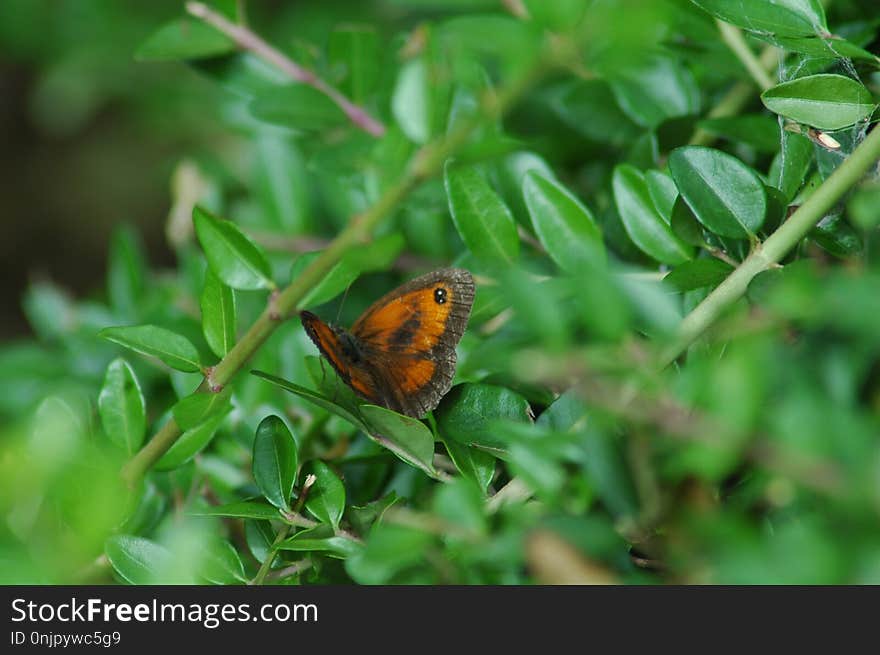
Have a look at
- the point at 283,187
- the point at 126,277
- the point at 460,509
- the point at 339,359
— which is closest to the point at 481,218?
the point at 339,359

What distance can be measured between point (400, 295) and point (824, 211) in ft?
1.42

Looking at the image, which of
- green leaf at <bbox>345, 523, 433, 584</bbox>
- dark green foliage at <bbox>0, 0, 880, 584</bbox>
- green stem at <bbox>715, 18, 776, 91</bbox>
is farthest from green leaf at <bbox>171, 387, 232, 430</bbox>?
green stem at <bbox>715, 18, 776, 91</bbox>

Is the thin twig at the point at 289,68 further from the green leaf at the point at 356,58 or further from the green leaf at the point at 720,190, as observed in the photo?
the green leaf at the point at 720,190

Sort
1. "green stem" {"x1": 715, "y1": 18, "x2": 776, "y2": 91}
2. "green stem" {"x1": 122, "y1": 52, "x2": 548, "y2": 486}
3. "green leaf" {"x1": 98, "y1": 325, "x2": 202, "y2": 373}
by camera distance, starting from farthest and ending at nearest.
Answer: "green stem" {"x1": 715, "y1": 18, "x2": 776, "y2": 91} < "green leaf" {"x1": 98, "y1": 325, "x2": 202, "y2": 373} < "green stem" {"x1": 122, "y1": 52, "x2": 548, "y2": 486}

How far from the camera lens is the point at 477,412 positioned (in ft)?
2.52

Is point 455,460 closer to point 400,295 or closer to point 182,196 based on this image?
point 400,295

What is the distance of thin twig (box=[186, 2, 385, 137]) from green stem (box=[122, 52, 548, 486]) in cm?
40

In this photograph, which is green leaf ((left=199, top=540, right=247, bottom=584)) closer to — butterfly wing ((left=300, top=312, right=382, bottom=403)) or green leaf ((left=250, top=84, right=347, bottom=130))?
butterfly wing ((left=300, top=312, right=382, bottom=403))

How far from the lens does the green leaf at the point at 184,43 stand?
3.46 feet

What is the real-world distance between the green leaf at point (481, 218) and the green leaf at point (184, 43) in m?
0.41

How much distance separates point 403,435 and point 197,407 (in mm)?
164

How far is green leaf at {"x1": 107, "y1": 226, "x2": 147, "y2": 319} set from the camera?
1341mm

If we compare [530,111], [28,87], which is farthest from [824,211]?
[28,87]
